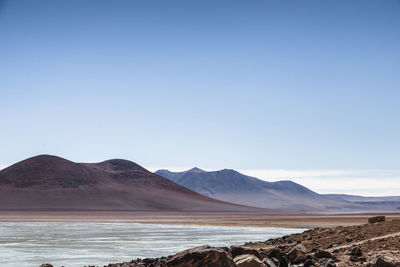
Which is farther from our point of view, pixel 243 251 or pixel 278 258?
pixel 278 258

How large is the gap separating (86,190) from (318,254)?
119702 mm

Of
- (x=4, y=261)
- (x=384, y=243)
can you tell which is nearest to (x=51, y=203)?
(x=4, y=261)

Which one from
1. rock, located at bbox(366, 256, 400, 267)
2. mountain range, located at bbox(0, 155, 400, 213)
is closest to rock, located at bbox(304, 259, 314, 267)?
rock, located at bbox(366, 256, 400, 267)

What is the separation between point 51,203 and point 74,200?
588 centimetres

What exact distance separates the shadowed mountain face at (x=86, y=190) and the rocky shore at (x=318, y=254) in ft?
332

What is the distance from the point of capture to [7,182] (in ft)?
422

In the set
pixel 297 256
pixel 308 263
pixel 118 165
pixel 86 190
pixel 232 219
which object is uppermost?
pixel 118 165

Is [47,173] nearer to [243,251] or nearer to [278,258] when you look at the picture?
[278,258]

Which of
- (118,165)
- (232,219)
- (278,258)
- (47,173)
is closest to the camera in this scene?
(278,258)

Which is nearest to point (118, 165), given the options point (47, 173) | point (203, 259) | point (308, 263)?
point (47, 173)

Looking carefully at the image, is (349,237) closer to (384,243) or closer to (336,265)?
(384,243)

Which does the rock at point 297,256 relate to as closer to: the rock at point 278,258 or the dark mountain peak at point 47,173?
the rock at point 278,258

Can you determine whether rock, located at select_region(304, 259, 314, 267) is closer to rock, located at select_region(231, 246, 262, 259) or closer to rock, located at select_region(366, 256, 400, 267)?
rock, located at select_region(231, 246, 262, 259)

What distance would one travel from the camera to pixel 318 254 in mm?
13398
